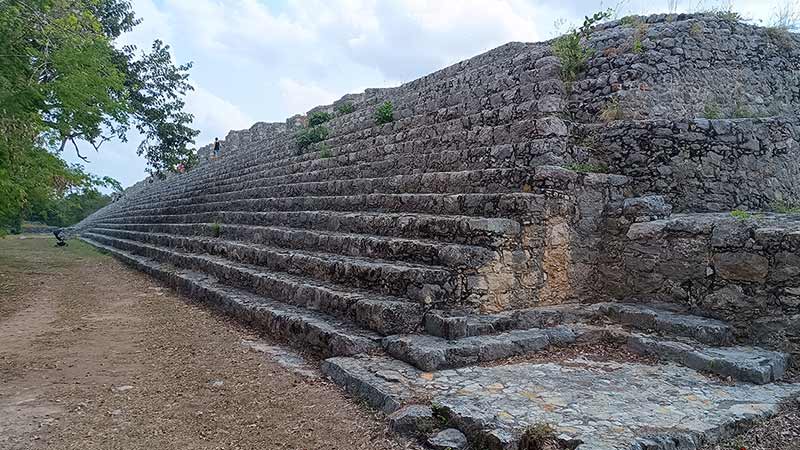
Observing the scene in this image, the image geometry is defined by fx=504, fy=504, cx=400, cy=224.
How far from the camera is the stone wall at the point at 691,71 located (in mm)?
5484

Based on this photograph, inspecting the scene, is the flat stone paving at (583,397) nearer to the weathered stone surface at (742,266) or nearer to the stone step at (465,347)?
the stone step at (465,347)

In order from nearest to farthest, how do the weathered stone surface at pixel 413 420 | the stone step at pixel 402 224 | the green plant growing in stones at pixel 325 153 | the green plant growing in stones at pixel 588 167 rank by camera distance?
the weathered stone surface at pixel 413 420, the stone step at pixel 402 224, the green plant growing in stones at pixel 588 167, the green plant growing in stones at pixel 325 153

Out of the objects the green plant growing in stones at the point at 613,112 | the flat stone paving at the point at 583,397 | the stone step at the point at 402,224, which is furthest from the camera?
the green plant growing in stones at the point at 613,112

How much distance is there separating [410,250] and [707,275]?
8.20 feet

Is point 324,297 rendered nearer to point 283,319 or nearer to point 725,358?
point 283,319

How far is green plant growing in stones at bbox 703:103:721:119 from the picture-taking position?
17.8 ft

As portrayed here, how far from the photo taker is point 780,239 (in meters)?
3.67

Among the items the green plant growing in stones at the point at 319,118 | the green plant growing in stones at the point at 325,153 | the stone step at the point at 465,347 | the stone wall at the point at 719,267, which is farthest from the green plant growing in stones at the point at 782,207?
the green plant growing in stones at the point at 319,118

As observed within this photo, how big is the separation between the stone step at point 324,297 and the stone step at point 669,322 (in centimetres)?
181

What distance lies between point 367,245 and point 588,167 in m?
2.40

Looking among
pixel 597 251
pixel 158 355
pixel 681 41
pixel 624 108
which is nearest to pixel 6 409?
pixel 158 355

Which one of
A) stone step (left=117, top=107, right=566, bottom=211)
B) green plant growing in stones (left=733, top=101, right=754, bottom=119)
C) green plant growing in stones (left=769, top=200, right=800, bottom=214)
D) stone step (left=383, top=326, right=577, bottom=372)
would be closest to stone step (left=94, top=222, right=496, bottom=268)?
stone step (left=383, top=326, right=577, bottom=372)

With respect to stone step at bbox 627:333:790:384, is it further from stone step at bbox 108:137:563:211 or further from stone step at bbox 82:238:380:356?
stone step at bbox 82:238:380:356

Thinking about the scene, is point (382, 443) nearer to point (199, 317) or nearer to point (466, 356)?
point (466, 356)
